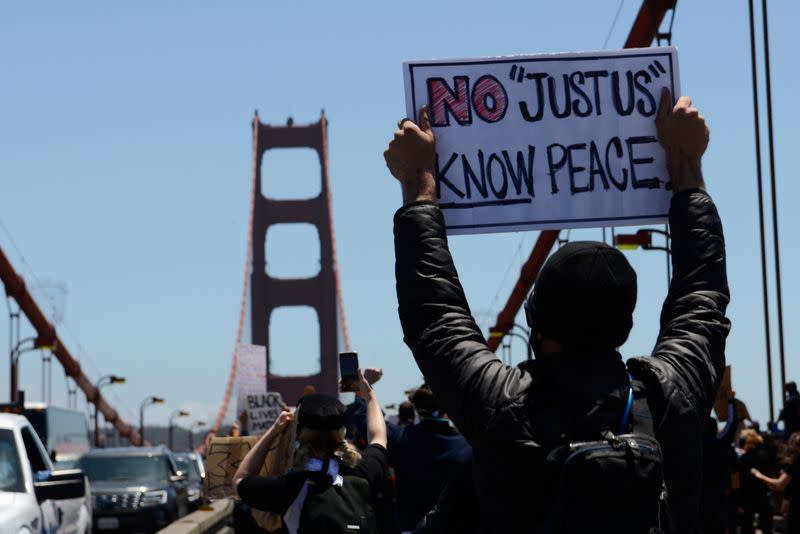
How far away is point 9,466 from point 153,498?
14414mm

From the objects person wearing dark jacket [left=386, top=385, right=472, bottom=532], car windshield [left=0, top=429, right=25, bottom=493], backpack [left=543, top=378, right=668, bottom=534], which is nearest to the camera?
backpack [left=543, top=378, right=668, bottom=534]

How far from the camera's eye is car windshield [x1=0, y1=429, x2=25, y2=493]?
7883 mm

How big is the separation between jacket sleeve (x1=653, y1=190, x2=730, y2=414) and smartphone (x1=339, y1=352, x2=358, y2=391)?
2791 millimetres

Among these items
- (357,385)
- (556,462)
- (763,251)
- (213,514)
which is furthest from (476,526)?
(763,251)

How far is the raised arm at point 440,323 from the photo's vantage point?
226 cm

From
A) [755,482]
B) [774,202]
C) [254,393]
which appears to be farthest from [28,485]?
[774,202]

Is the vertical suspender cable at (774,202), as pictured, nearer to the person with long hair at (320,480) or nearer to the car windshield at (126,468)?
the car windshield at (126,468)

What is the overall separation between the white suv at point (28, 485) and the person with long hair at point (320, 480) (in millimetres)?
2732

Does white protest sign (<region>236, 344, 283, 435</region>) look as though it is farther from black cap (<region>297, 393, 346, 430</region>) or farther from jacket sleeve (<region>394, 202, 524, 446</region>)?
jacket sleeve (<region>394, 202, 524, 446</region>)

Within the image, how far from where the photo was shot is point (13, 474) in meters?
8.00

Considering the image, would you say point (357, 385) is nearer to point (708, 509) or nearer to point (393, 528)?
point (393, 528)

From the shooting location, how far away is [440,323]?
2.38m

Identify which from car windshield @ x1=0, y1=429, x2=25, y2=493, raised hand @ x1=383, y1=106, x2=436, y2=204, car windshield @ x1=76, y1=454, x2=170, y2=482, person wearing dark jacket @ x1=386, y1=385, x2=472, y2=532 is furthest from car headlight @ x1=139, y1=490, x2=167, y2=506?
raised hand @ x1=383, y1=106, x2=436, y2=204

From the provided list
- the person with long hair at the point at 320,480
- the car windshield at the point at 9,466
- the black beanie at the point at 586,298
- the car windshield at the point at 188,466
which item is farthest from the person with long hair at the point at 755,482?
the car windshield at the point at 188,466
